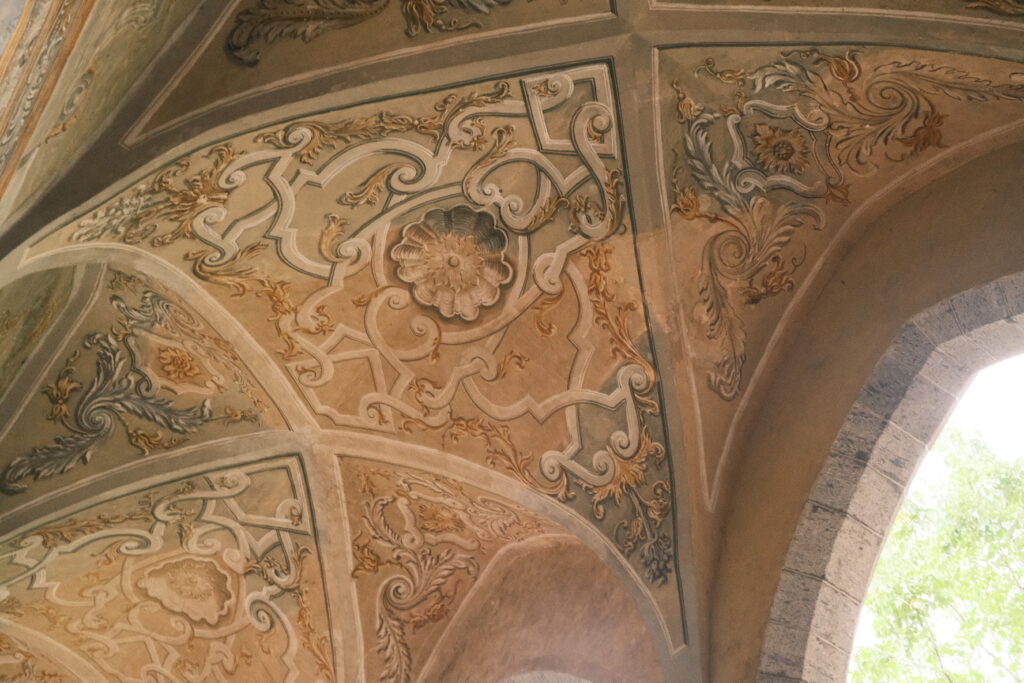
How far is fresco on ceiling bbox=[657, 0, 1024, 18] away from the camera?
410 cm

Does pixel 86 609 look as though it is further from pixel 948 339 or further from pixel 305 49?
pixel 948 339

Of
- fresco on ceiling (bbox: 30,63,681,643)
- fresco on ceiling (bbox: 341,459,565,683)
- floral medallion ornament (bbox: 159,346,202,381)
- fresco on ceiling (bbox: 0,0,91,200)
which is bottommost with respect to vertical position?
fresco on ceiling (bbox: 0,0,91,200)

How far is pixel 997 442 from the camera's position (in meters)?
10.2

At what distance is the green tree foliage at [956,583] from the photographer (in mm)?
9172

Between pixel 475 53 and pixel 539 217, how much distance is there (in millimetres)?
1025

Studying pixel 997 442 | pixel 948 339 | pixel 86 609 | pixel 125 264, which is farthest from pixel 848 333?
pixel 997 442

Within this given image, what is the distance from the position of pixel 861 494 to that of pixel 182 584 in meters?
4.09

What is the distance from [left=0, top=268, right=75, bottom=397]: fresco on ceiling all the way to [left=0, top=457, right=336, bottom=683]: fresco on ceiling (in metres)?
1.07

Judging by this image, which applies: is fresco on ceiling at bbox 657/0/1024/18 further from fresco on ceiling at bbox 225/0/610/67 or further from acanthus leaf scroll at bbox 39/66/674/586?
acanthus leaf scroll at bbox 39/66/674/586

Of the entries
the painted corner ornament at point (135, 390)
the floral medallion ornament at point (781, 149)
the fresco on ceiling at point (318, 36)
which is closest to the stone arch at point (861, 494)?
the floral medallion ornament at point (781, 149)

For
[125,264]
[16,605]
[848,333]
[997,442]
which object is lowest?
[16,605]

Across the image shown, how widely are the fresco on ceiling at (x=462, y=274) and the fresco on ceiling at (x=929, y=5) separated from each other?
666mm

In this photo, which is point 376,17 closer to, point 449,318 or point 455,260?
point 455,260

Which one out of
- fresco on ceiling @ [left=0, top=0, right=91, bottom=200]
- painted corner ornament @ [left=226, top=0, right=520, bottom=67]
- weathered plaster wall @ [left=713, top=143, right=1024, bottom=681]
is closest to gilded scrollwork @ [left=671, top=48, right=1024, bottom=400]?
weathered plaster wall @ [left=713, top=143, right=1024, bottom=681]
